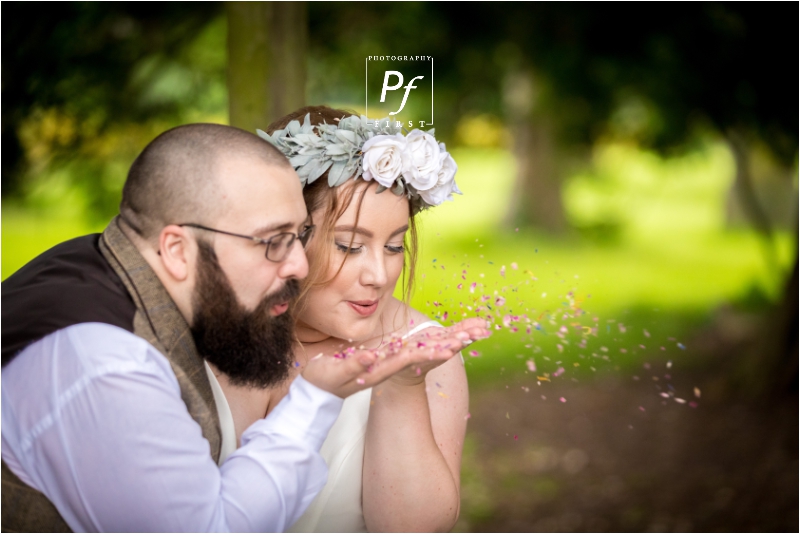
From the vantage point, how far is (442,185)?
2854 mm

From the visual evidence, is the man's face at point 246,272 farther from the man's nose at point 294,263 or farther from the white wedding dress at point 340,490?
the white wedding dress at point 340,490

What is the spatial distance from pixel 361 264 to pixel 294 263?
43cm

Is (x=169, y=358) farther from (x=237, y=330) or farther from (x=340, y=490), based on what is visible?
(x=340, y=490)

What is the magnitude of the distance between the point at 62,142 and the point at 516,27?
411 centimetres

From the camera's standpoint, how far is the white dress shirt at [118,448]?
6.15 feet

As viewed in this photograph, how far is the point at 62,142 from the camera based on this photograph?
519 centimetres

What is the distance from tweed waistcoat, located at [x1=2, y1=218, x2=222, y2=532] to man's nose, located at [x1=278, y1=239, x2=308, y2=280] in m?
0.34

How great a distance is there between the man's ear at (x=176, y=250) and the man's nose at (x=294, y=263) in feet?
0.90

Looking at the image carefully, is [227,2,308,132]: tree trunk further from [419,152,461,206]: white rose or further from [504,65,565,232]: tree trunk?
[504,65,565,232]: tree trunk

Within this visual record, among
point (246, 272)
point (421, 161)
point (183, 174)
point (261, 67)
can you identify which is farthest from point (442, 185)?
point (261, 67)

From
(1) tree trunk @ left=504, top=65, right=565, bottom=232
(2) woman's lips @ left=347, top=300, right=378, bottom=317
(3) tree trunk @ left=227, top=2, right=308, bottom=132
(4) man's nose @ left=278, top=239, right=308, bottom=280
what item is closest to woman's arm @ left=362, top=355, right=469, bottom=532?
(2) woman's lips @ left=347, top=300, right=378, bottom=317

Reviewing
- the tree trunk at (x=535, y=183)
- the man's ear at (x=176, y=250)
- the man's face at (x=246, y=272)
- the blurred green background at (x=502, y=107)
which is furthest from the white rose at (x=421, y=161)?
the tree trunk at (x=535, y=183)

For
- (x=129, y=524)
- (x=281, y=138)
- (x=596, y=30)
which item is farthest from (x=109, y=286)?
(x=596, y=30)

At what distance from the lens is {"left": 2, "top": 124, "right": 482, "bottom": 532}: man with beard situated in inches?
74.3
